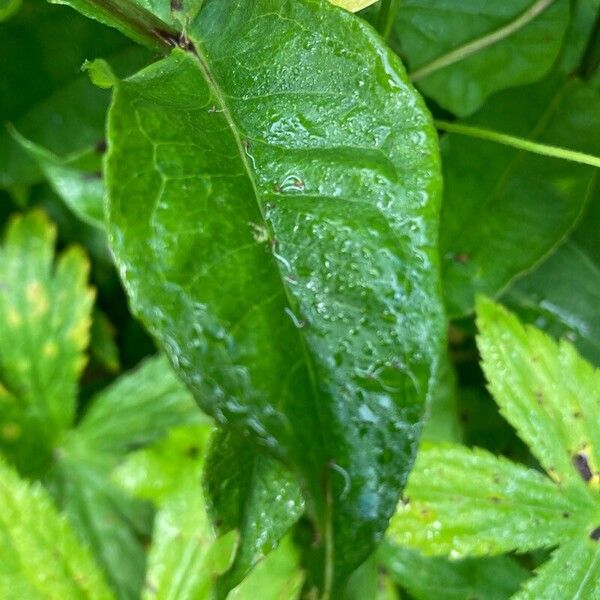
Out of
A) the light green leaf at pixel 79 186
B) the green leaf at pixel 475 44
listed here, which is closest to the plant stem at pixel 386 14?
the green leaf at pixel 475 44

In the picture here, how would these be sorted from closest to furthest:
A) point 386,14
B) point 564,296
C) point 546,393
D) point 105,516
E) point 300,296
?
point 300,296 < point 386,14 < point 546,393 < point 564,296 < point 105,516

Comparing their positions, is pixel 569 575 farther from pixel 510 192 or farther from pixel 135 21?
pixel 135 21

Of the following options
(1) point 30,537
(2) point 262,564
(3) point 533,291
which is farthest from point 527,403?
(1) point 30,537

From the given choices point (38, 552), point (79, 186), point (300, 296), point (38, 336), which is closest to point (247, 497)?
point (300, 296)

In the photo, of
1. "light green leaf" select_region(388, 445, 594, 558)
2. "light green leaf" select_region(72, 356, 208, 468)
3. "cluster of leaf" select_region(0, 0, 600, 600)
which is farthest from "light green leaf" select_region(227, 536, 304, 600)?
"light green leaf" select_region(72, 356, 208, 468)

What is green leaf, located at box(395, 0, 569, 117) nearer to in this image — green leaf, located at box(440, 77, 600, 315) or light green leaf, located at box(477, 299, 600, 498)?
green leaf, located at box(440, 77, 600, 315)

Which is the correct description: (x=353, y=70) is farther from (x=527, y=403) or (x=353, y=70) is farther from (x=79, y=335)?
(x=79, y=335)

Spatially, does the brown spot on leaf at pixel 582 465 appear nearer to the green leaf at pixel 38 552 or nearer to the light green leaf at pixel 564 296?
the light green leaf at pixel 564 296
